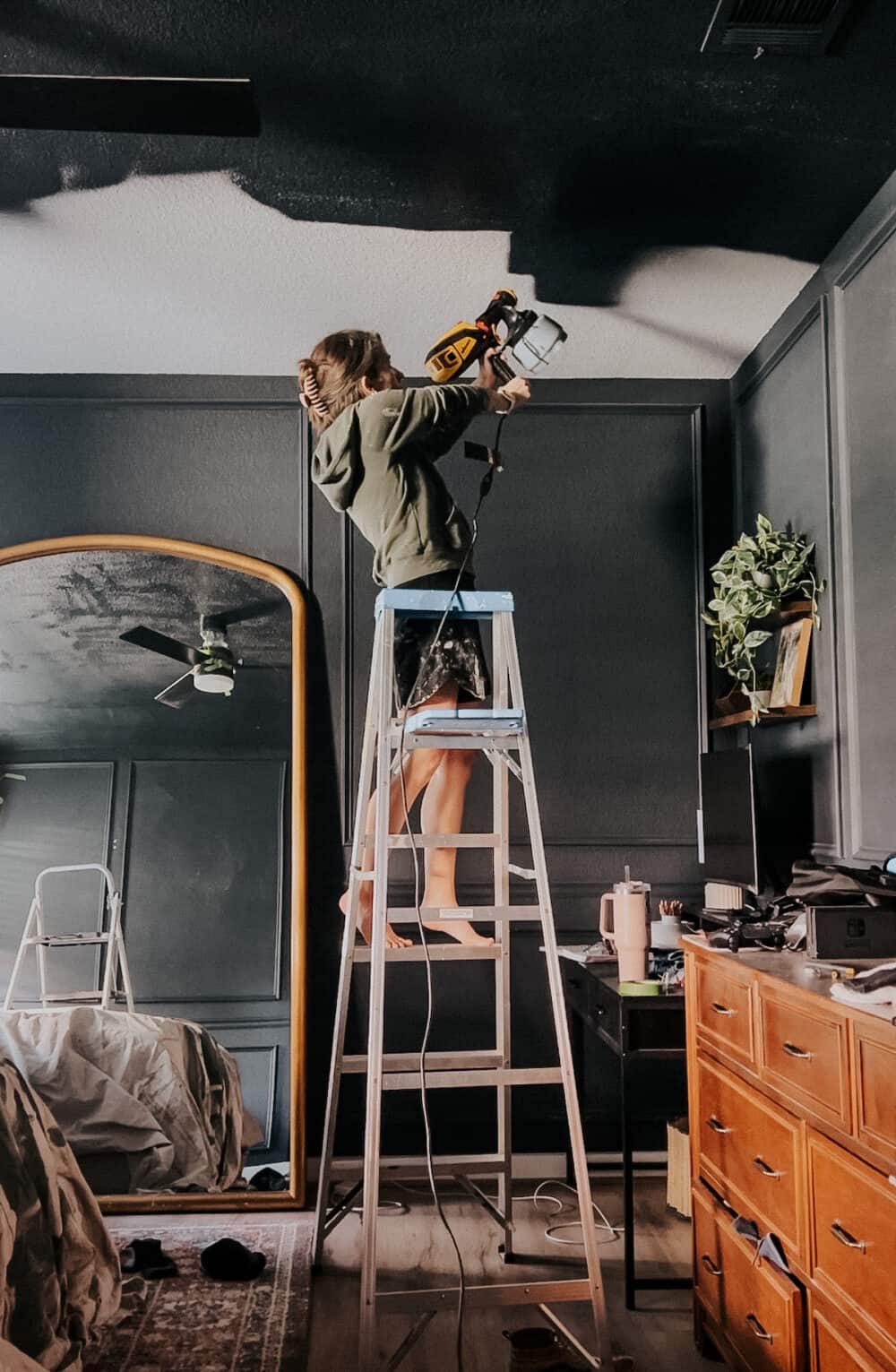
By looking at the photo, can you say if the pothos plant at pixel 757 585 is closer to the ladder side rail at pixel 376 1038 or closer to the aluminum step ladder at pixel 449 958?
the aluminum step ladder at pixel 449 958

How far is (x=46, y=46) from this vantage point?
2.23m

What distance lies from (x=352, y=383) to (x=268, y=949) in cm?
173

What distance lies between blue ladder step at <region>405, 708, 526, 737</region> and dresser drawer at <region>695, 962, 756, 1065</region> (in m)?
0.66

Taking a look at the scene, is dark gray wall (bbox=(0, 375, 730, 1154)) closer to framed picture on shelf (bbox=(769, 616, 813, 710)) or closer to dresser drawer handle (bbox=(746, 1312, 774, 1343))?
framed picture on shelf (bbox=(769, 616, 813, 710))

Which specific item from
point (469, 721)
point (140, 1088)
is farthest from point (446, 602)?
point (140, 1088)

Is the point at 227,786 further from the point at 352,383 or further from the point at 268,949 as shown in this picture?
the point at 352,383

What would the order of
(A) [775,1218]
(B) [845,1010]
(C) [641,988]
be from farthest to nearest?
(C) [641,988], (A) [775,1218], (B) [845,1010]

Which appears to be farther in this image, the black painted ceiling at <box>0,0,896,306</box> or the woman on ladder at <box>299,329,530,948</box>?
the woman on ladder at <box>299,329,530,948</box>

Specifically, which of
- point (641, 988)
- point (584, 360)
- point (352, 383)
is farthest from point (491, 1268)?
point (584, 360)

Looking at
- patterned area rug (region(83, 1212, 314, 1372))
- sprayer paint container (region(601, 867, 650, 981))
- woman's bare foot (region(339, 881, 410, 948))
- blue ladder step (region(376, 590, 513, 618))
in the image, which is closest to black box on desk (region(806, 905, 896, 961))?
sprayer paint container (region(601, 867, 650, 981))

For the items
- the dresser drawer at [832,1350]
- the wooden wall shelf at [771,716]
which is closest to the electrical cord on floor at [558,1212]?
the dresser drawer at [832,1350]

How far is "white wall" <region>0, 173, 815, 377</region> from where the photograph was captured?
9.28ft

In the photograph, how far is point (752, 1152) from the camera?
2.06 m

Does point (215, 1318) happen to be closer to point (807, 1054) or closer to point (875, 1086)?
point (807, 1054)
